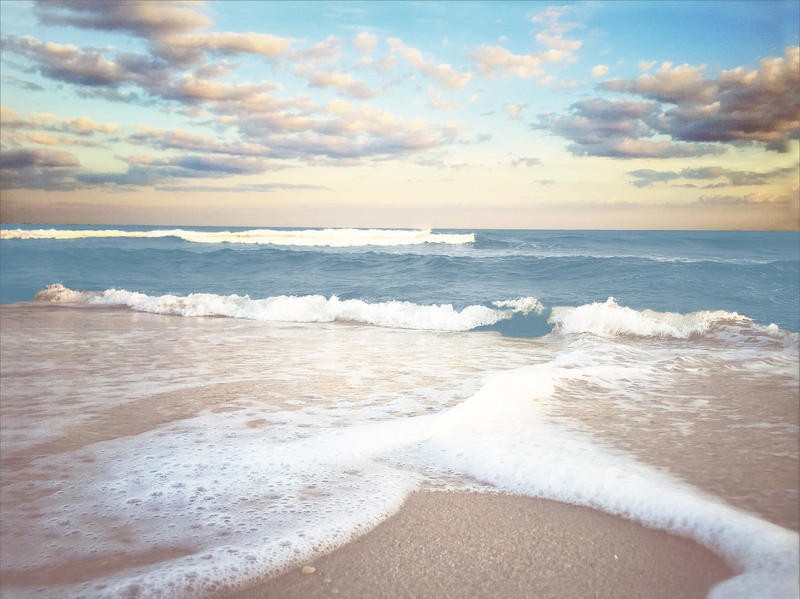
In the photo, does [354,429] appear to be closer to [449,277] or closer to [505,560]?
[505,560]

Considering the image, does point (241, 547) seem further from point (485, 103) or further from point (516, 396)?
point (485, 103)

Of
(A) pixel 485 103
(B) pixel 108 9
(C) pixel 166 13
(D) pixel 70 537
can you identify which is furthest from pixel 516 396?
(B) pixel 108 9

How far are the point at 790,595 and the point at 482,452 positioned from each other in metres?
1.22

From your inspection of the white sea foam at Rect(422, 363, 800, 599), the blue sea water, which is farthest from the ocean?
the blue sea water

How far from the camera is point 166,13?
873 centimetres

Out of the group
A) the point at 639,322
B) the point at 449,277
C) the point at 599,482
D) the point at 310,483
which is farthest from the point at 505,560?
the point at 449,277

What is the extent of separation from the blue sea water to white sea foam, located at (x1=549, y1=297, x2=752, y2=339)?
41 cm

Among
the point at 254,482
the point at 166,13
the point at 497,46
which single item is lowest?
the point at 254,482

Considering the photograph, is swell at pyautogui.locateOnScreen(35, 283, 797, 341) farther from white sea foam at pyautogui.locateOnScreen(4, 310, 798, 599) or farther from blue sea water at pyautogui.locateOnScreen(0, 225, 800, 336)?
white sea foam at pyautogui.locateOnScreen(4, 310, 798, 599)

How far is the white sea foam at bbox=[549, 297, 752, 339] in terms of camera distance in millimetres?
5879

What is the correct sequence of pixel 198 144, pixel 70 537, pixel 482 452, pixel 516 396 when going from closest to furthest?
pixel 70 537, pixel 482 452, pixel 516 396, pixel 198 144

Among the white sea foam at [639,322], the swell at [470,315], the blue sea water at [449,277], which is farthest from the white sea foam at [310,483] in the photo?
the blue sea water at [449,277]

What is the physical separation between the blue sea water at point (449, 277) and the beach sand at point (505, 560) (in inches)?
183

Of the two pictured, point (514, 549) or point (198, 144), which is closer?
point (514, 549)
